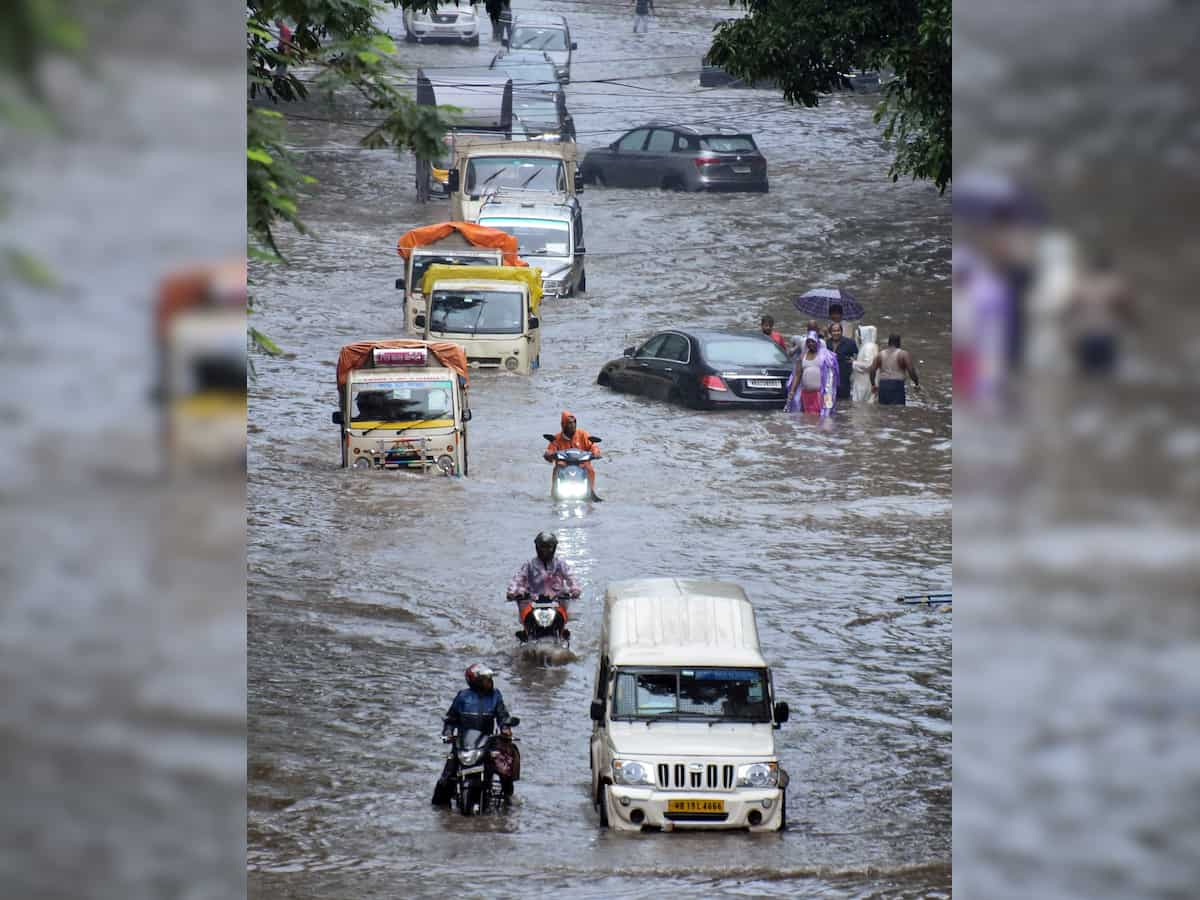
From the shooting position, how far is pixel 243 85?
5.11m

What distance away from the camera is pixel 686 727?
13.5m

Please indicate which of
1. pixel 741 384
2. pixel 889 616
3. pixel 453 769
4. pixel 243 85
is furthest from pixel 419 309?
pixel 243 85

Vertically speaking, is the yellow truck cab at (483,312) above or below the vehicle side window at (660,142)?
below

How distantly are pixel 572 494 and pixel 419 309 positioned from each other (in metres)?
8.18

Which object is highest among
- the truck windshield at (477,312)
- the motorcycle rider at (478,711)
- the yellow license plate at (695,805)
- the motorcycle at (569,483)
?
the truck windshield at (477,312)

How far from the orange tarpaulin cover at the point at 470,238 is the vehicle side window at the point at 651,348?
10.3ft

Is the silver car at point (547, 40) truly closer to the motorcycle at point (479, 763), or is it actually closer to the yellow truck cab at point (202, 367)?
the motorcycle at point (479, 763)

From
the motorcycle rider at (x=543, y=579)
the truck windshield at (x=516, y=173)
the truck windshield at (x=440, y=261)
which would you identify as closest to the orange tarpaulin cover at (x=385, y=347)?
the truck windshield at (x=440, y=261)

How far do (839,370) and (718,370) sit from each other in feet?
6.45

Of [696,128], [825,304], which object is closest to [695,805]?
[825,304]

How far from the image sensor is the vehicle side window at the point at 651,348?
3102 centimetres

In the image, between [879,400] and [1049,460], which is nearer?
[1049,460]

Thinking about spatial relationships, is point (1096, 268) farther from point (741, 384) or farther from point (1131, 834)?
point (741, 384)

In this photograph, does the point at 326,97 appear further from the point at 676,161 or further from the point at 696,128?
the point at 696,128
